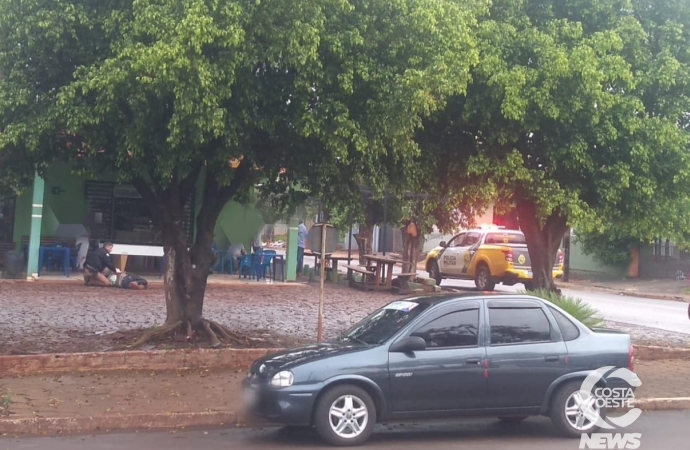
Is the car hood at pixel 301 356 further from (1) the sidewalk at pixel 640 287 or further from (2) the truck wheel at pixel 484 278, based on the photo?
(1) the sidewalk at pixel 640 287

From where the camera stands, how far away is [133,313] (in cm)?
1639

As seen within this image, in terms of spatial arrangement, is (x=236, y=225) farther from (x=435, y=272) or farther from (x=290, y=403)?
(x=290, y=403)

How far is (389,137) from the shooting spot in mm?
A: 11703

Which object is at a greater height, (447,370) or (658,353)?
(447,370)

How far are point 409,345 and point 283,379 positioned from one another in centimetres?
A: 127

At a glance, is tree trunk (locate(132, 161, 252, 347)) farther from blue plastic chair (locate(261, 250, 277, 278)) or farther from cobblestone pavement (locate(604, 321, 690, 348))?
blue plastic chair (locate(261, 250, 277, 278))

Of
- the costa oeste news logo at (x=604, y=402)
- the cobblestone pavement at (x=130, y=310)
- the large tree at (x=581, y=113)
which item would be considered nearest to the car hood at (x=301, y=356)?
the costa oeste news logo at (x=604, y=402)

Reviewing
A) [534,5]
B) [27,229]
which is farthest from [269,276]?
[534,5]

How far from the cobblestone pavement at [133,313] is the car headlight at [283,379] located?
17.1 feet

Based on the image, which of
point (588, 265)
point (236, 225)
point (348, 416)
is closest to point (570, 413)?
point (348, 416)

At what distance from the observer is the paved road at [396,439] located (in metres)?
8.34

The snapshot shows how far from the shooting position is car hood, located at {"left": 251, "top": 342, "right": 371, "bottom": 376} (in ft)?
27.4

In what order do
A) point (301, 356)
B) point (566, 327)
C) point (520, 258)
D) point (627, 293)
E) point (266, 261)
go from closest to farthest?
1. point (301, 356)
2. point (566, 327)
3. point (520, 258)
4. point (266, 261)
5. point (627, 293)

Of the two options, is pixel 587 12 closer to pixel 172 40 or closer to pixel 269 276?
pixel 172 40
